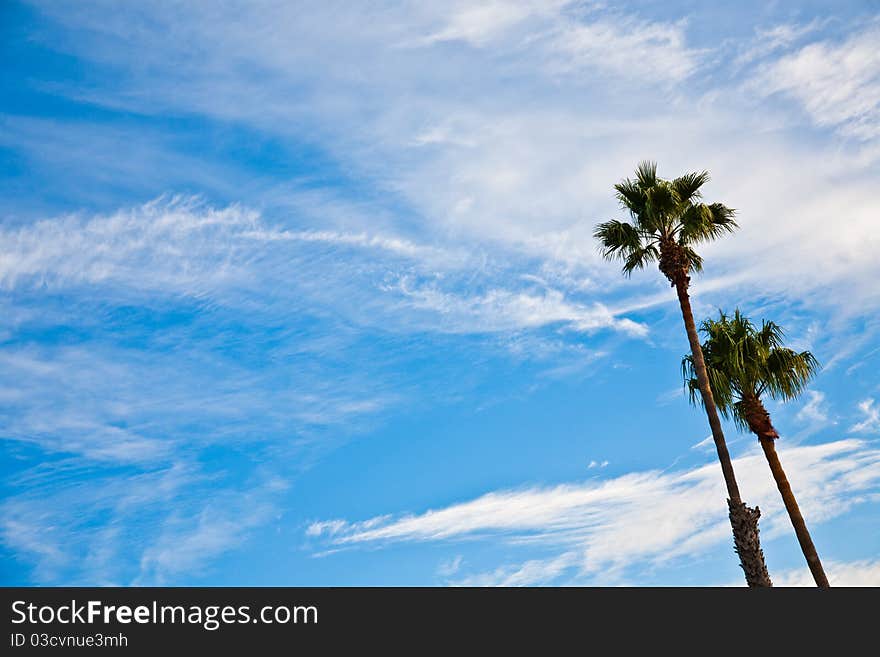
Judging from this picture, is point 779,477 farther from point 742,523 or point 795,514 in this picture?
point 742,523

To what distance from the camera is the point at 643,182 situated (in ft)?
78.9

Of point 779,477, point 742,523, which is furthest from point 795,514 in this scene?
point 742,523

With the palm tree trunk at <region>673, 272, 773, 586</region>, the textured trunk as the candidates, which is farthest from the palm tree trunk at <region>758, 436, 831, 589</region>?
the palm tree trunk at <region>673, 272, 773, 586</region>

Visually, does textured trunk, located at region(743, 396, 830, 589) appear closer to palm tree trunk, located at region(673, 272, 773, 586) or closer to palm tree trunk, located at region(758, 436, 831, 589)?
palm tree trunk, located at region(758, 436, 831, 589)

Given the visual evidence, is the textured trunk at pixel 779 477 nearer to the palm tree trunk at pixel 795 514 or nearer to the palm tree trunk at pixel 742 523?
the palm tree trunk at pixel 795 514

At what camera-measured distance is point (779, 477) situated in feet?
78.7

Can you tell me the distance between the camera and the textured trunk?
22.4 meters

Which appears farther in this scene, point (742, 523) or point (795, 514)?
point (795, 514)
